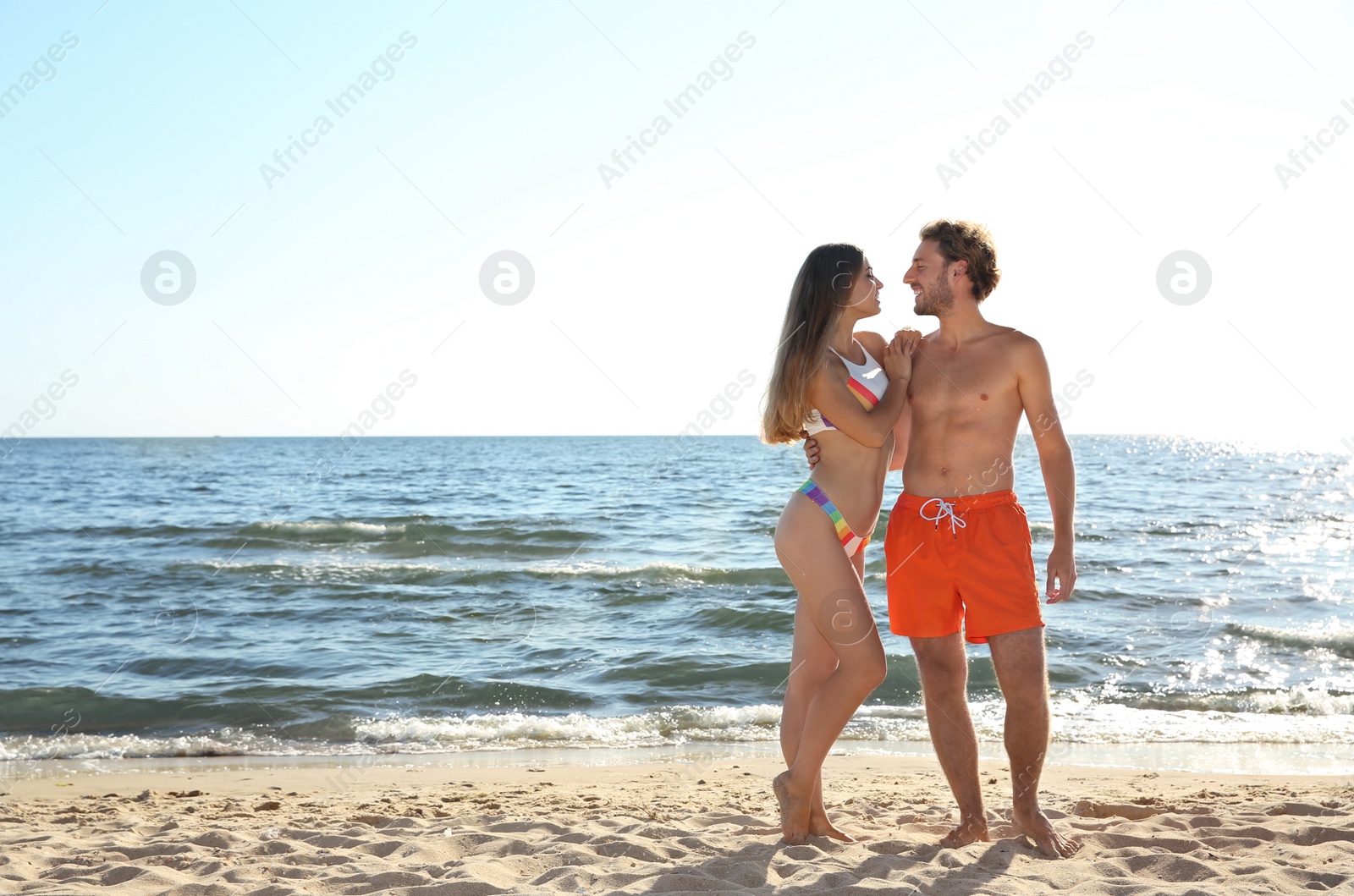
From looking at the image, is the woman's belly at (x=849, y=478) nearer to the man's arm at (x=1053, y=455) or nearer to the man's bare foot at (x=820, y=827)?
the man's arm at (x=1053, y=455)

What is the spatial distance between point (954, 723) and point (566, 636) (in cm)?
625

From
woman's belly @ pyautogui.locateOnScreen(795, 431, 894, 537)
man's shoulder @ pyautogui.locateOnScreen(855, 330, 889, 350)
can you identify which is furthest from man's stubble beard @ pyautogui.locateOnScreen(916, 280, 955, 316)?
woman's belly @ pyautogui.locateOnScreen(795, 431, 894, 537)

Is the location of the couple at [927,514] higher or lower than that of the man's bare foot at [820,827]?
higher

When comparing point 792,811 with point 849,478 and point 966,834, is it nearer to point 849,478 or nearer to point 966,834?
point 966,834

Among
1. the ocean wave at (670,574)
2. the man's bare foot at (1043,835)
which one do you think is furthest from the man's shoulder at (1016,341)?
the ocean wave at (670,574)

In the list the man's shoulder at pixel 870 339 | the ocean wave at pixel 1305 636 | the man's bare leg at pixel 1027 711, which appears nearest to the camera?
the man's bare leg at pixel 1027 711

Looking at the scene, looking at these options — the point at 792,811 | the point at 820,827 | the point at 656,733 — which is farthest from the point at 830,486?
the point at 656,733

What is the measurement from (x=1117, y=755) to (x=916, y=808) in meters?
2.14

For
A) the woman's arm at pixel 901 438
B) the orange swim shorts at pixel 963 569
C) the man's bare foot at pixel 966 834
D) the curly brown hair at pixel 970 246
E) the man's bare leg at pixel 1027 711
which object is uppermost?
the curly brown hair at pixel 970 246

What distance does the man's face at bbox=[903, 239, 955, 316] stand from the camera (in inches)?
137

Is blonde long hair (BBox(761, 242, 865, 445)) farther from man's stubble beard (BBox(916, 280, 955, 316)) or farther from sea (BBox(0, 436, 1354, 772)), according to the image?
sea (BBox(0, 436, 1354, 772))

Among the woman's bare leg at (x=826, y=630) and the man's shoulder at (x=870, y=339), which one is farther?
the man's shoulder at (x=870, y=339)

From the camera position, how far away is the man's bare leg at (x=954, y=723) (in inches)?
132

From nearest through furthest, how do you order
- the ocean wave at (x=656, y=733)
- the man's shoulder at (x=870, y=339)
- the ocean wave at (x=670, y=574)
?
1. the man's shoulder at (x=870, y=339)
2. the ocean wave at (x=656, y=733)
3. the ocean wave at (x=670, y=574)
